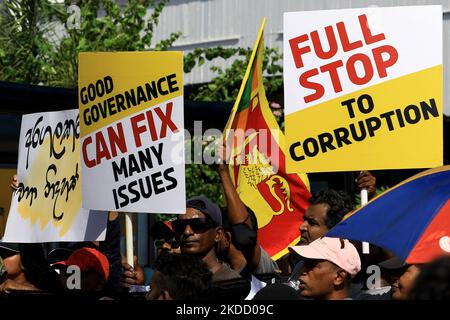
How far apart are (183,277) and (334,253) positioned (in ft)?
3.66

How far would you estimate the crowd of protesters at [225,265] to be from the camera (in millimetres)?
4844

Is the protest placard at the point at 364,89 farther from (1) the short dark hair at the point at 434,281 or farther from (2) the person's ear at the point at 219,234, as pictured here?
(1) the short dark hair at the point at 434,281

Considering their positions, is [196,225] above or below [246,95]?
below

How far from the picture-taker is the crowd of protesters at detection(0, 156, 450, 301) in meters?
4.84

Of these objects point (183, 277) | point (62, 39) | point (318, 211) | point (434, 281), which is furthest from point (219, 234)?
point (62, 39)

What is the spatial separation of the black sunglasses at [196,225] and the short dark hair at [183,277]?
5.49 feet

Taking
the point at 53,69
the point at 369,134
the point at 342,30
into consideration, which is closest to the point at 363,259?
the point at 369,134

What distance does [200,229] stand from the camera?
6.54m

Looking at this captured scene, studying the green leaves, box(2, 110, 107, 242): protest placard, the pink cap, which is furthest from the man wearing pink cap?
the green leaves

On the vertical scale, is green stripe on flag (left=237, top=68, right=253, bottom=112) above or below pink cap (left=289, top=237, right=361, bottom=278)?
above

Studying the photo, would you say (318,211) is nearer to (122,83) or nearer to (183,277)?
(122,83)

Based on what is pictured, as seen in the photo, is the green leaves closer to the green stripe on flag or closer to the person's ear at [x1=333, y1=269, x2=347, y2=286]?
the green stripe on flag

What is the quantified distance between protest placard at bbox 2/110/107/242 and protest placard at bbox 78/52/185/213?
52cm

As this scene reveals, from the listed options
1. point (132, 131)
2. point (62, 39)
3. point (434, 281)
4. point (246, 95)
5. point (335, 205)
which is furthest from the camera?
point (62, 39)
